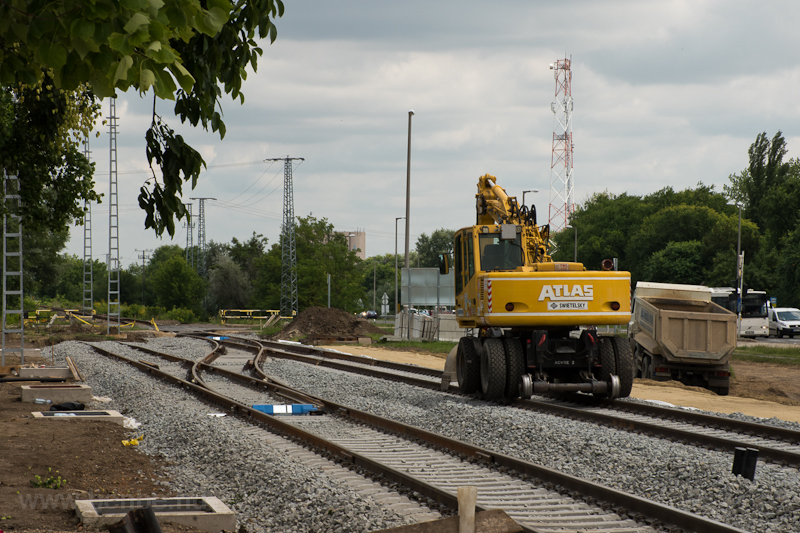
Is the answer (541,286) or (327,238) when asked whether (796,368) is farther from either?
(327,238)

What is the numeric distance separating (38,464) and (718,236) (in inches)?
3234

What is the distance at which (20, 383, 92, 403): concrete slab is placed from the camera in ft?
48.2

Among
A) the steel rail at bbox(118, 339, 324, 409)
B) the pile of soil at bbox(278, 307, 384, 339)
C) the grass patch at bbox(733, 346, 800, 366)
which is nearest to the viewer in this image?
the steel rail at bbox(118, 339, 324, 409)

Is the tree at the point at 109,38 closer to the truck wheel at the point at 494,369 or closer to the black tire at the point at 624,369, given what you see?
the truck wheel at the point at 494,369

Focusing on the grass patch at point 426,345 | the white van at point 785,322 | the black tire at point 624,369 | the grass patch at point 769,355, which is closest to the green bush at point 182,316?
the grass patch at point 426,345

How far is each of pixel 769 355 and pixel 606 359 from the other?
2159 cm

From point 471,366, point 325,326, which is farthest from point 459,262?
point 325,326

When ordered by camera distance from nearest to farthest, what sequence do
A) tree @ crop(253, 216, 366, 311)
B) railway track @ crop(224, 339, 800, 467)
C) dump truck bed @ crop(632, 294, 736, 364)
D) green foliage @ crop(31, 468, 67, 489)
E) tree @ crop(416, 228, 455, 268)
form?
1. green foliage @ crop(31, 468, 67, 489)
2. railway track @ crop(224, 339, 800, 467)
3. dump truck bed @ crop(632, 294, 736, 364)
4. tree @ crop(253, 216, 366, 311)
5. tree @ crop(416, 228, 455, 268)

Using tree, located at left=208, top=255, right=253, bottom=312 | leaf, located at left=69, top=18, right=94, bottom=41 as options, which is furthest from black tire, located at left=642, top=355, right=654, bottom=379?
tree, located at left=208, top=255, right=253, bottom=312

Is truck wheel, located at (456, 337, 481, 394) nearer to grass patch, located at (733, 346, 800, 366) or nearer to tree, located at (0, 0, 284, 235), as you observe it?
tree, located at (0, 0, 284, 235)

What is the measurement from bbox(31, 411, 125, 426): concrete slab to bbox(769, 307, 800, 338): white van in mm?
48164

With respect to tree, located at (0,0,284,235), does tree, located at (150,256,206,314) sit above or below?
below

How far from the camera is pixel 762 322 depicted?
46594mm

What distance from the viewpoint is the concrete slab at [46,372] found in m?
18.7
